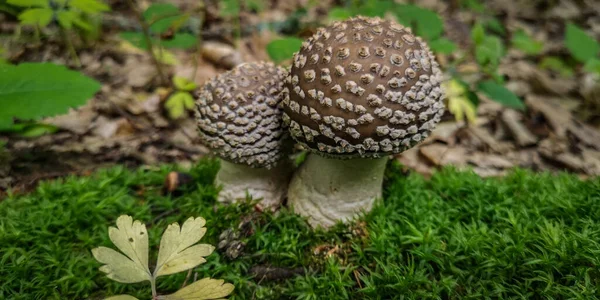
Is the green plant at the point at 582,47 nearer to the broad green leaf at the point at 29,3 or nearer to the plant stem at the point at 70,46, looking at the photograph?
the broad green leaf at the point at 29,3

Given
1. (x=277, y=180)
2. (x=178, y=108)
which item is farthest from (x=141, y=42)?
(x=277, y=180)

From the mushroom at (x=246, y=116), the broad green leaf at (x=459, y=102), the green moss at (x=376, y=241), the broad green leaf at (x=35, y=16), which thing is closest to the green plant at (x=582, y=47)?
the broad green leaf at (x=459, y=102)

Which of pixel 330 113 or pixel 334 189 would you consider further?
pixel 334 189

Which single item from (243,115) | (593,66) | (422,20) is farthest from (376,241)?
(593,66)

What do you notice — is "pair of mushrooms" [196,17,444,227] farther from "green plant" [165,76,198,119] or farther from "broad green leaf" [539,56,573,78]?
"broad green leaf" [539,56,573,78]

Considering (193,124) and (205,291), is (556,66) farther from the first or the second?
(205,291)

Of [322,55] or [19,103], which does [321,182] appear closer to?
[322,55]
